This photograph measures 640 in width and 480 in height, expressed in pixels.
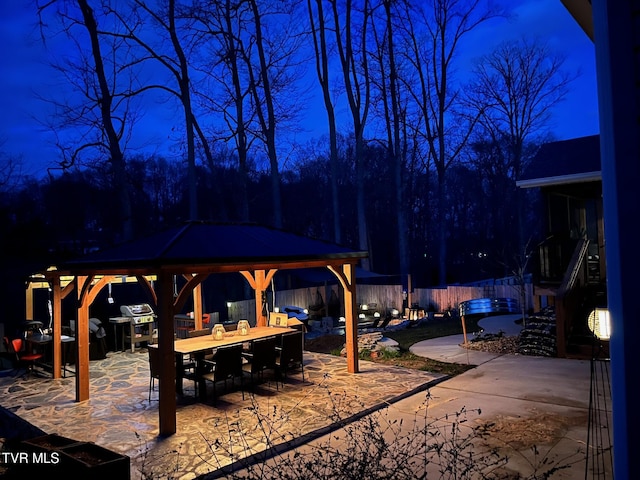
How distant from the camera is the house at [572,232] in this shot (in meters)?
11.2

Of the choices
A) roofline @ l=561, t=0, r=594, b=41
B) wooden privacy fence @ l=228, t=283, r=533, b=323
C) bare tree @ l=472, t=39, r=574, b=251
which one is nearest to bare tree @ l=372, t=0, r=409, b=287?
wooden privacy fence @ l=228, t=283, r=533, b=323

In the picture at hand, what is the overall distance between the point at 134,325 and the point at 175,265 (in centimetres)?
697

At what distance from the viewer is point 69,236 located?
94.6 feet

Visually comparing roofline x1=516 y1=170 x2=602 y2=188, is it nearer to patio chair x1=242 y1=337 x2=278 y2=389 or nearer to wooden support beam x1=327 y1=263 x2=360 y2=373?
wooden support beam x1=327 y1=263 x2=360 y2=373

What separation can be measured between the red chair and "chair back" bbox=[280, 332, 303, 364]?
565 centimetres

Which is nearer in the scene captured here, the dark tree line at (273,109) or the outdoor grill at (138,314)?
the outdoor grill at (138,314)

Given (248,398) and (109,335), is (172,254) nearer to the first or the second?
→ (248,398)

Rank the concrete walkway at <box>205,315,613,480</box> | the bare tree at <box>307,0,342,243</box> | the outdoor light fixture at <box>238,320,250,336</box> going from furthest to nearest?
1. the bare tree at <box>307,0,342,243</box>
2. the outdoor light fixture at <box>238,320,250,336</box>
3. the concrete walkway at <box>205,315,613,480</box>

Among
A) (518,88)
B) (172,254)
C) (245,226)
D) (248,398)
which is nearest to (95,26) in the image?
(245,226)

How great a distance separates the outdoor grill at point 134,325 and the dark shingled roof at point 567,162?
10.7m

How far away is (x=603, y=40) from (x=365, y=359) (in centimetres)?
936

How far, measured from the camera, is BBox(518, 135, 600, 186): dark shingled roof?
466 inches

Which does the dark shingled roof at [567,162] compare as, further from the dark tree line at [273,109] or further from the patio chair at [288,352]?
the patio chair at [288,352]

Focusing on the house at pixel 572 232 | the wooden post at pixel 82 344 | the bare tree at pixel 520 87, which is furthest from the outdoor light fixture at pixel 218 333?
the bare tree at pixel 520 87
